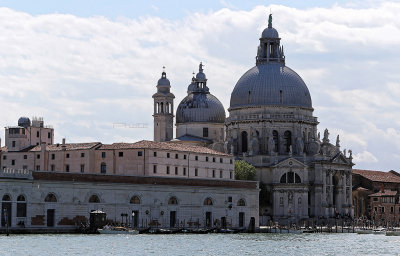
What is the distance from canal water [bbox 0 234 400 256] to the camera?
2537 inches

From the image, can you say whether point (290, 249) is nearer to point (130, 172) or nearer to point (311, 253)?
point (311, 253)

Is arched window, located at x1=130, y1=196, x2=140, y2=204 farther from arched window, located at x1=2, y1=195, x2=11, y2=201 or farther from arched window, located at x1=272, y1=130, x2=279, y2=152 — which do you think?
arched window, located at x1=272, y1=130, x2=279, y2=152

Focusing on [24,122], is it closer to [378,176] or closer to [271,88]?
[271,88]

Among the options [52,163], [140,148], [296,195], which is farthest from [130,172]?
[296,195]

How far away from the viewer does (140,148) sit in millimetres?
96812

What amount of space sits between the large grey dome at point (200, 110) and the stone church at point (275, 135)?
0.12 metres

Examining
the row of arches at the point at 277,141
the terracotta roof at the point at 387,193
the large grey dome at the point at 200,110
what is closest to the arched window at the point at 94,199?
the row of arches at the point at 277,141

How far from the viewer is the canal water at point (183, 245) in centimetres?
6444

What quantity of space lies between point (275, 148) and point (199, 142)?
9905 millimetres

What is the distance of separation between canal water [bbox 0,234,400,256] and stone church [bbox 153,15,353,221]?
34.3 meters

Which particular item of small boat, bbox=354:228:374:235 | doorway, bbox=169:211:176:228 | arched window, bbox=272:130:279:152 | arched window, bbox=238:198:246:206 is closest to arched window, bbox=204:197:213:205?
arched window, bbox=238:198:246:206

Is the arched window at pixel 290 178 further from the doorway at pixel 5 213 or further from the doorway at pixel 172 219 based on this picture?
the doorway at pixel 5 213

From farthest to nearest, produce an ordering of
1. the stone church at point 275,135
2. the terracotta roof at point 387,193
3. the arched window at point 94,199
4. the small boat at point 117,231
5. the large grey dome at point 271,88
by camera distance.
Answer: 1. the terracotta roof at point 387,193
2. the large grey dome at point 271,88
3. the stone church at point 275,135
4. the arched window at point 94,199
5. the small boat at point 117,231

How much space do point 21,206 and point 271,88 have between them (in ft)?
160
